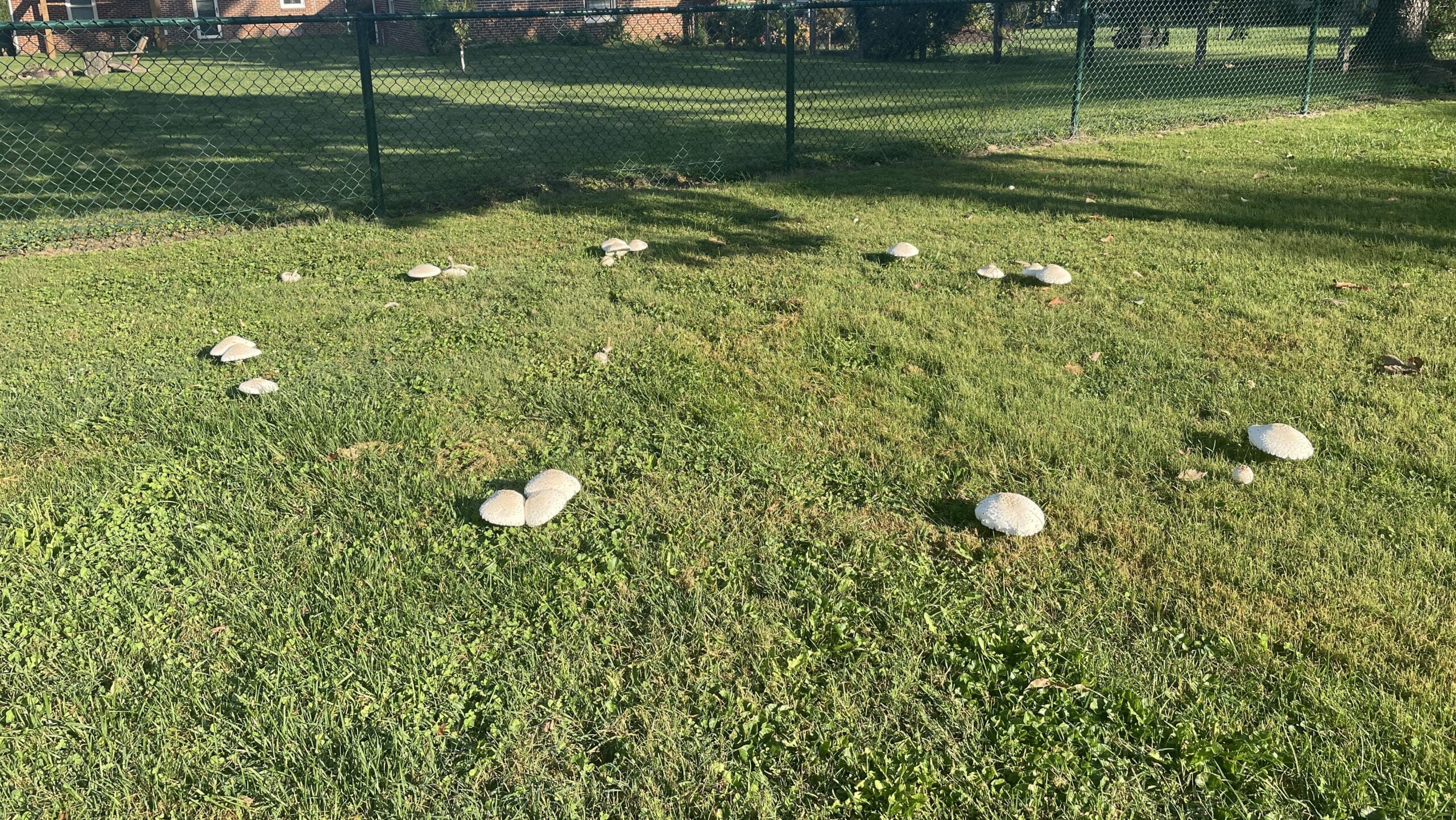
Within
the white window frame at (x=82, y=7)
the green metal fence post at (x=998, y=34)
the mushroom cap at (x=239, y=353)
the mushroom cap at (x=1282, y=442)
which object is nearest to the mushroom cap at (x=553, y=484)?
the mushroom cap at (x=239, y=353)

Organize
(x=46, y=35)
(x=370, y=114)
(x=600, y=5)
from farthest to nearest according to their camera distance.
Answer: (x=600, y=5) < (x=46, y=35) < (x=370, y=114)

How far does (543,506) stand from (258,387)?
5.88 feet

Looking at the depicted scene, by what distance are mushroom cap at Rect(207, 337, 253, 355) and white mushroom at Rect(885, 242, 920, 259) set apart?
3.67m

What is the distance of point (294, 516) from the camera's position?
3.12 metres

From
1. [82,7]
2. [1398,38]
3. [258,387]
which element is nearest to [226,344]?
[258,387]

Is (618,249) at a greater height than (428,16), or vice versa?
(428,16)

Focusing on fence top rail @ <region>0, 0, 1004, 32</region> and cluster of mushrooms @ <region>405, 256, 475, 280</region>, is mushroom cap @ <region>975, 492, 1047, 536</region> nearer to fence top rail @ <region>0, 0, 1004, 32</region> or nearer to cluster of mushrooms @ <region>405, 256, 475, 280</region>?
cluster of mushrooms @ <region>405, 256, 475, 280</region>

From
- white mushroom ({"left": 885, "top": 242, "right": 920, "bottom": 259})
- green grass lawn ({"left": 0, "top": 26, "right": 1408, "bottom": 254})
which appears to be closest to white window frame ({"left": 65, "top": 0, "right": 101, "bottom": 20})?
green grass lawn ({"left": 0, "top": 26, "right": 1408, "bottom": 254})

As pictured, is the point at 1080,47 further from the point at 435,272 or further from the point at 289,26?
the point at 289,26

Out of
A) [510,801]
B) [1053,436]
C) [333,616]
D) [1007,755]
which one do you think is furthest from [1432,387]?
[333,616]

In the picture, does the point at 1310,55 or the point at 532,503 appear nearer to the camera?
the point at 532,503

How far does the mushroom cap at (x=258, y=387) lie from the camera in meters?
3.98

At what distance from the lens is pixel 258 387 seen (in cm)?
399

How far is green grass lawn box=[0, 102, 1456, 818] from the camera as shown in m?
2.09
